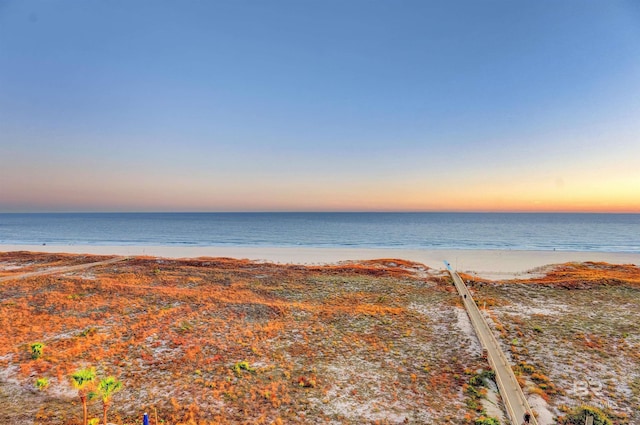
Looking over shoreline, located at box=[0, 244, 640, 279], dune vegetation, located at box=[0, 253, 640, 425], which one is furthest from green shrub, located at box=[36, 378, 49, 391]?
shoreline, located at box=[0, 244, 640, 279]

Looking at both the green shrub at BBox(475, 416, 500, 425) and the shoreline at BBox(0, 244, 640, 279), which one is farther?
the shoreline at BBox(0, 244, 640, 279)

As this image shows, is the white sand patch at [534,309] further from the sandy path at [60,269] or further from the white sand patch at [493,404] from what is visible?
the sandy path at [60,269]

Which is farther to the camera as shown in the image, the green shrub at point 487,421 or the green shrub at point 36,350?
the green shrub at point 36,350

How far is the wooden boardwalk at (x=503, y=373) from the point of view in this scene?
11414 mm

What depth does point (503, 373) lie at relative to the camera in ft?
46.6

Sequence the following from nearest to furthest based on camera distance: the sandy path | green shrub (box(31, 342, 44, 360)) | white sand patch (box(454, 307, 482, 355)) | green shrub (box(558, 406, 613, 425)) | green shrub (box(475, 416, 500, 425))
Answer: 1. green shrub (box(475, 416, 500, 425))
2. green shrub (box(558, 406, 613, 425))
3. green shrub (box(31, 342, 44, 360))
4. white sand patch (box(454, 307, 482, 355))
5. the sandy path

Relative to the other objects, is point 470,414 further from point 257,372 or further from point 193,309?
point 193,309

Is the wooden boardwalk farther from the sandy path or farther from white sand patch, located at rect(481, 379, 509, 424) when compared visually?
the sandy path

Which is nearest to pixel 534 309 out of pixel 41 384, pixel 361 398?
pixel 361 398

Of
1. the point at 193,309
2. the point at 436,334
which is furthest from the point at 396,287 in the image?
the point at 193,309

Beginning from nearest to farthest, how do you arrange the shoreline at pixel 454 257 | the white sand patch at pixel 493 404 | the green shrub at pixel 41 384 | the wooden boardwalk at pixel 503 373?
the white sand patch at pixel 493 404
the wooden boardwalk at pixel 503 373
the green shrub at pixel 41 384
the shoreline at pixel 454 257

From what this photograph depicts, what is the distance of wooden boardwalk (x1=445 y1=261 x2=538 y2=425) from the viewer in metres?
11.4

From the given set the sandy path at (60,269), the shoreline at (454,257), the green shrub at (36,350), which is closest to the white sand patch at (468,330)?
the shoreline at (454,257)

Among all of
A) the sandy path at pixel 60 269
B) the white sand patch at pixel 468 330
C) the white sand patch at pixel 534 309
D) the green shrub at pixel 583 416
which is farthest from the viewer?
the sandy path at pixel 60 269
